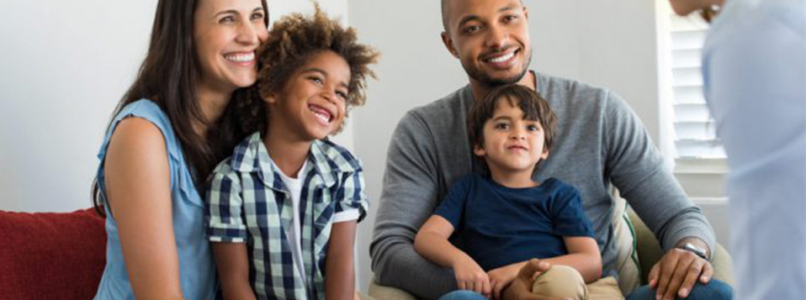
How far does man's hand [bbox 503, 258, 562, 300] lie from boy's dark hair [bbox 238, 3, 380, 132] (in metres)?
0.45

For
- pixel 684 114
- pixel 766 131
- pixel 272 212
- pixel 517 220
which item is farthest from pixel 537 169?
pixel 766 131

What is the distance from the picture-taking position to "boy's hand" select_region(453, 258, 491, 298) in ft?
6.07

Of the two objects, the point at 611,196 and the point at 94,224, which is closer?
the point at 94,224

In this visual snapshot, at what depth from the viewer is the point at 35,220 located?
1749mm

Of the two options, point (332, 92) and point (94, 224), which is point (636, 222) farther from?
point (94, 224)

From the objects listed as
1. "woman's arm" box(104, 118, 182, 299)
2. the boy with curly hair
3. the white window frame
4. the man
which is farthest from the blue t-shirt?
the white window frame

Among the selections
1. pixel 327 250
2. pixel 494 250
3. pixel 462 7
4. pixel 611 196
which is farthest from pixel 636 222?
pixel 327 250

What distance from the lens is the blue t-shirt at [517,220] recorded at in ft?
6.49

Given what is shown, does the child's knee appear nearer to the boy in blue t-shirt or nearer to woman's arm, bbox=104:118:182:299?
the boy in blue t-shirt

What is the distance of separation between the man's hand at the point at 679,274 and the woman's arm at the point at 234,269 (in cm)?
77

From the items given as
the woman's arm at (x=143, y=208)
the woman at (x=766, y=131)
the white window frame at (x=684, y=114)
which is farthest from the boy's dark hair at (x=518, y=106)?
the woman at (x=766, y=131)

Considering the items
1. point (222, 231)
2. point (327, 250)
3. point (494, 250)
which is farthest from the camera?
point (494, 250)

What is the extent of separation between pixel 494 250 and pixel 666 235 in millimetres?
385

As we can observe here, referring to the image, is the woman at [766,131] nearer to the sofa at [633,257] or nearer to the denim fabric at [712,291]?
the denim fabric at [712,291]
